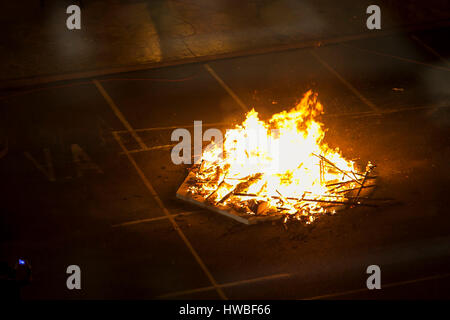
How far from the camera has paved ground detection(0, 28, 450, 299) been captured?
37.0 ft

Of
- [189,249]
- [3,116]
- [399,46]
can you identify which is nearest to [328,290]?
[189,249]

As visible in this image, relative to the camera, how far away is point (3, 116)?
16.4 m

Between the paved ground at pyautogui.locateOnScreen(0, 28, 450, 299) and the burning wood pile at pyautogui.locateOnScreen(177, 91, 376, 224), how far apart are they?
13.7 inches

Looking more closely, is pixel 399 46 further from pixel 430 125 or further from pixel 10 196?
pixel 10 196

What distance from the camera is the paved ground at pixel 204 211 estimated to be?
11.3 m

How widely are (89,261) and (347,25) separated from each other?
1347 centimetres

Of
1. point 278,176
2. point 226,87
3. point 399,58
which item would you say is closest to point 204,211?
point 278,176

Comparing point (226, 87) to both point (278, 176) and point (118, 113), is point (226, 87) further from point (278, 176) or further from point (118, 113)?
point (278, 176)

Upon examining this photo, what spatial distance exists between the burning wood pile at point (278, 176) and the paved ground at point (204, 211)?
0.35 m

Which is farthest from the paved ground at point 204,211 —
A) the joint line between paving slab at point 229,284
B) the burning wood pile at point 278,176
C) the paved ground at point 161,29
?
the paved ground at point 161,29

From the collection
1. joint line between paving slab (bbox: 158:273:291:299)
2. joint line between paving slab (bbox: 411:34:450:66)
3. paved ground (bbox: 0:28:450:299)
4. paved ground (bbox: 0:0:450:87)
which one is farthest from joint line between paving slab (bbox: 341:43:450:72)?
joint line between paving slab (bbox: 158:273:291:299)

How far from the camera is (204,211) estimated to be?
13.0 m

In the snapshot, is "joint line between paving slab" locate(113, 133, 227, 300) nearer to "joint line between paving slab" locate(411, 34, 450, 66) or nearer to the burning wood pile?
the burning wood pile

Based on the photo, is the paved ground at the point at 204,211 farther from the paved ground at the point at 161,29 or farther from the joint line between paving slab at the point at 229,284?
the paved ground at the point at 161,29
